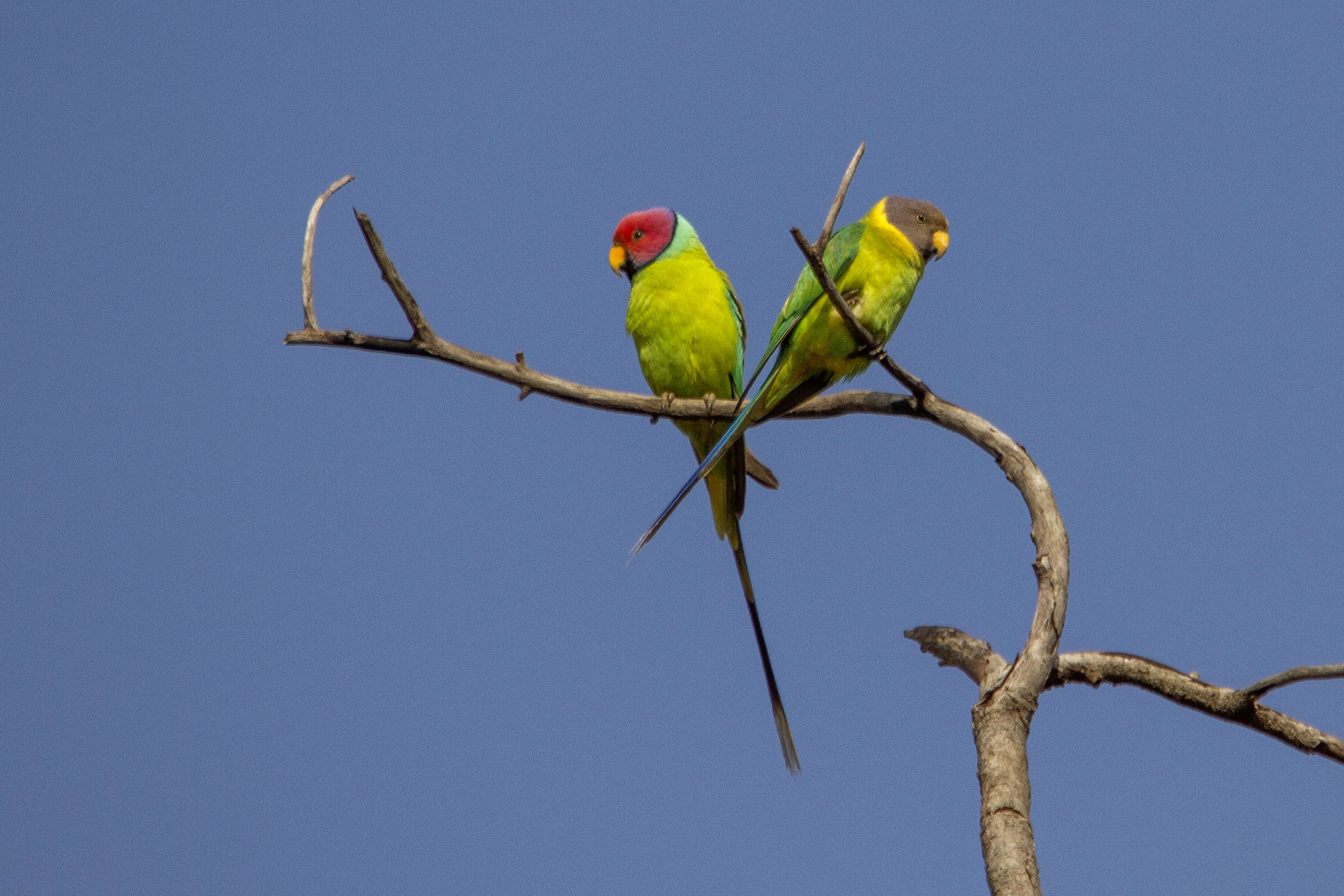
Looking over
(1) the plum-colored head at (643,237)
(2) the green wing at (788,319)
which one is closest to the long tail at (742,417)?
(2) the green wing at (788,319)

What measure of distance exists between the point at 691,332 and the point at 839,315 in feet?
4.11

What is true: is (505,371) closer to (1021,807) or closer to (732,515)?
(732,515)

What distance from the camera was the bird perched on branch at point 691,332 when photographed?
4.55 metres

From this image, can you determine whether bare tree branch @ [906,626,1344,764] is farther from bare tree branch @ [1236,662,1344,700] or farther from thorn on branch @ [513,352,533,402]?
thorn on branch @ [513,352,533,402]

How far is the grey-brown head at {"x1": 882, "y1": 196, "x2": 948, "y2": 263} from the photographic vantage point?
3.97m

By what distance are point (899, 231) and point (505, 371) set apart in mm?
1521

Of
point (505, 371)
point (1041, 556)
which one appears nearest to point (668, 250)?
point (505, 371)

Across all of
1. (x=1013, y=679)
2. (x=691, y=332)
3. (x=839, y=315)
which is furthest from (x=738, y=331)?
(x=1013, y=679)

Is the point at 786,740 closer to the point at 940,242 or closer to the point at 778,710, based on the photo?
the point at 778,710

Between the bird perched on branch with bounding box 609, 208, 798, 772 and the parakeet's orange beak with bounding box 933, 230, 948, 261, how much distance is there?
1.08 meters

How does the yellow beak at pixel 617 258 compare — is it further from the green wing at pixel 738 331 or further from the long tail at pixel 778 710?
the long tail at pixel 778 710

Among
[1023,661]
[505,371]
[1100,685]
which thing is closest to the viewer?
[1023,661]

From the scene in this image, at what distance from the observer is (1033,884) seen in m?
2.35

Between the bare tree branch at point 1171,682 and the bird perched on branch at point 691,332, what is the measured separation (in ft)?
4.85
